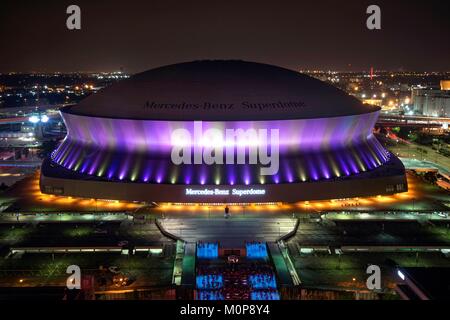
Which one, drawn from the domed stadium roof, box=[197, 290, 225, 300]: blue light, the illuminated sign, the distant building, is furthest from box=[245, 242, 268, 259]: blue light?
the distant building

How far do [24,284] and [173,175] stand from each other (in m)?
16.5

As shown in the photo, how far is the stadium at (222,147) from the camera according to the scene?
40.9 meters

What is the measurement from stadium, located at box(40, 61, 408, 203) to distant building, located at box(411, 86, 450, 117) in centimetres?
8007

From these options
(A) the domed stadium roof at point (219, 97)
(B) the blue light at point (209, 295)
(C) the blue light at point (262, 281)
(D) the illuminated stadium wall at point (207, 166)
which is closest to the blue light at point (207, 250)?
(C) the blue light at point (262, 281)

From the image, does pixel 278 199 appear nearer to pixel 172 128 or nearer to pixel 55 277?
pixel 172 128

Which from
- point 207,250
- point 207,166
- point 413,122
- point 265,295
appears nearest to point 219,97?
point 207,166

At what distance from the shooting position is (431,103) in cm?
12388

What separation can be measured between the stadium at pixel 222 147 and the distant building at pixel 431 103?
8007cm

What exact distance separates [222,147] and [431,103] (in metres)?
95.8

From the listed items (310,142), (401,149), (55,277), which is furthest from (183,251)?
(401,149)

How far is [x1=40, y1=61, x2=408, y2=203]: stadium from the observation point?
40.9 meters

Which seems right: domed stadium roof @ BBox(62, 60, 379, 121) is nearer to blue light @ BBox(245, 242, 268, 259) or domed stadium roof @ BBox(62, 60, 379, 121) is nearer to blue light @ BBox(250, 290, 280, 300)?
blue light @ BBox(245, 242, 268, 259)

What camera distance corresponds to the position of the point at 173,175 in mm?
41125

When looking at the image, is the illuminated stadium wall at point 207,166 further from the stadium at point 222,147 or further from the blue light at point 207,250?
the blue light at point 207,250
